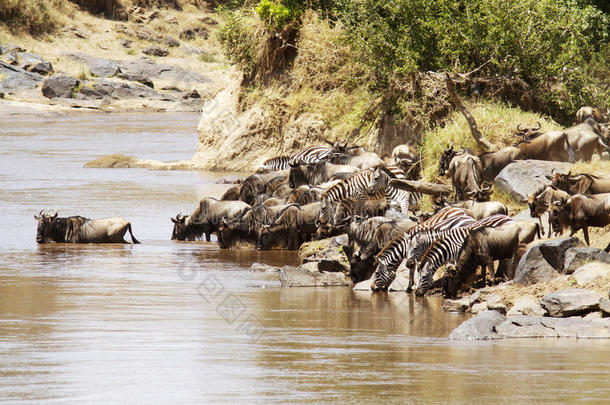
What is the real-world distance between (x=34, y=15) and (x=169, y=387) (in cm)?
6363

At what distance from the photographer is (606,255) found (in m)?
11.3

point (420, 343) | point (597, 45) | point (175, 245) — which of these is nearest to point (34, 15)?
point (597, 45)

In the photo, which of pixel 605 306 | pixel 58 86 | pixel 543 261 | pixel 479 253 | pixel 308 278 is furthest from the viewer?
pixel 58 86

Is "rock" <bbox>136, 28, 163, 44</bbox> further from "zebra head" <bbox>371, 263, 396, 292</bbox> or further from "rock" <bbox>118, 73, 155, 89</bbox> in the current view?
"zebra head" <bbox>371, 263, 396, 292</bbox>

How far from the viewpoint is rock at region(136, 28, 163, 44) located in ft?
236

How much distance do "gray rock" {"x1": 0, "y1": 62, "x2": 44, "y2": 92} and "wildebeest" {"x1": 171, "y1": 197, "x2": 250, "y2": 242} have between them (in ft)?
135

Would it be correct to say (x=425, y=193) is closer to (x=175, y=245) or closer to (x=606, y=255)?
(x=175, y=245)

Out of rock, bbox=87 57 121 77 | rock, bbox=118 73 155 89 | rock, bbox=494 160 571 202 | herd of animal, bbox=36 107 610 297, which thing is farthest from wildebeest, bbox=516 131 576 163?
rock, bbox=87 57 121 77

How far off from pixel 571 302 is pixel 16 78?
5253 cm

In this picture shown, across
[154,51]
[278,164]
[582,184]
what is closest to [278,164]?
[278,164]

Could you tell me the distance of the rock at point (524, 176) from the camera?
16.7 m

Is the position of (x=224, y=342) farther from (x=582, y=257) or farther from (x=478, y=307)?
(x=582, y=257)

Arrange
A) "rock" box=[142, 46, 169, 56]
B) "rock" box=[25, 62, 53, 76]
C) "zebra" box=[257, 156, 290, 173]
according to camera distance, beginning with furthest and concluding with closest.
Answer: "rock" box=[142, 46, 169, 56] → "rock" box=[25, 62, 53, 76] → "zebra" box=[257, 156, 290, 173]

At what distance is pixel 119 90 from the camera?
61000 millimetres
